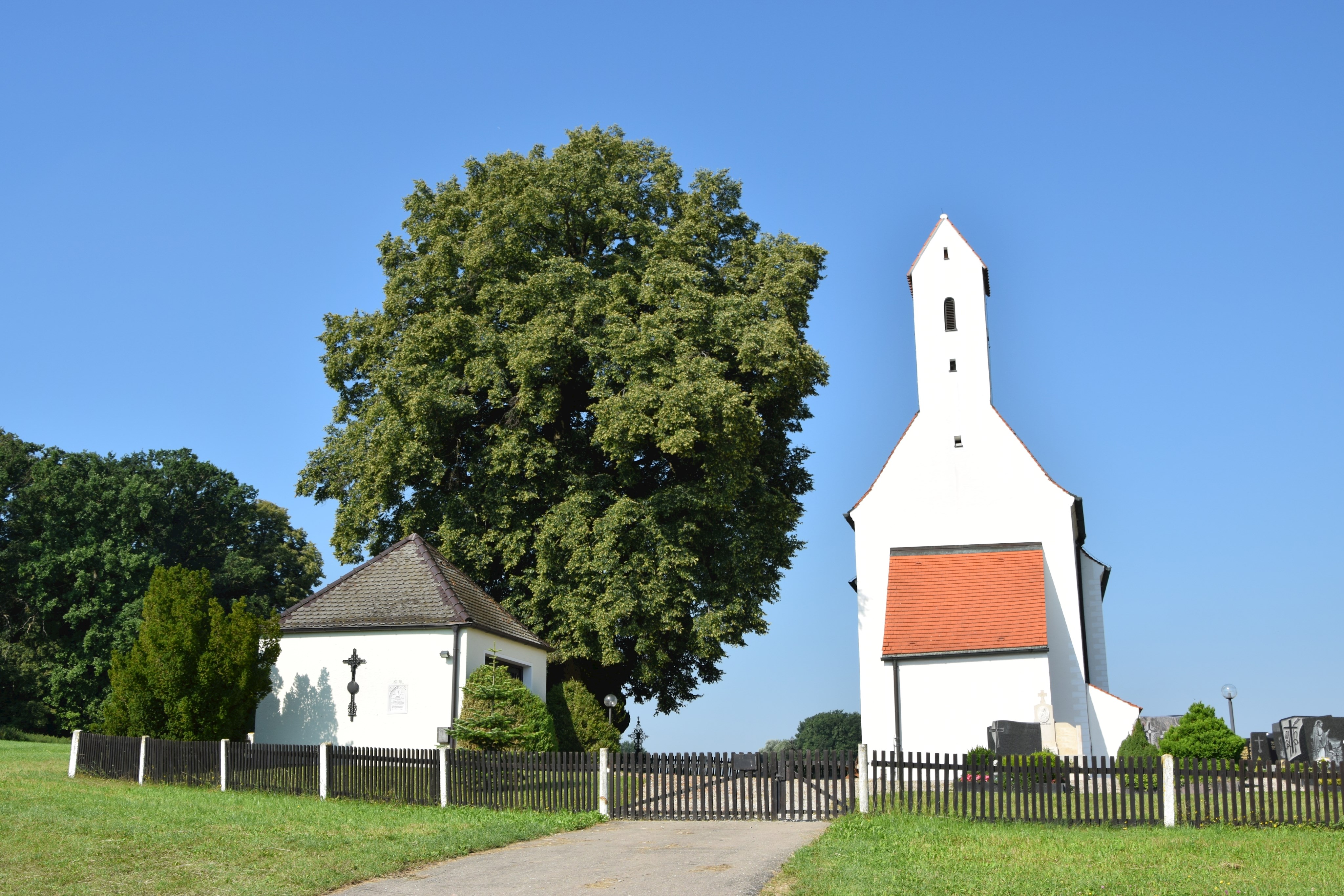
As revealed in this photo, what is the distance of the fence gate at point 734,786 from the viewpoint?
17983 millimetres

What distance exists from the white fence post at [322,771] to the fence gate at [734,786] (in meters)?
5.02

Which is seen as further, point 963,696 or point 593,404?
point 593,404

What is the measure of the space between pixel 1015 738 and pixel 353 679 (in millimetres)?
14250

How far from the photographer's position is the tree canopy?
21.8 metres

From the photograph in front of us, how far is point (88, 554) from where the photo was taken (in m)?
43.9

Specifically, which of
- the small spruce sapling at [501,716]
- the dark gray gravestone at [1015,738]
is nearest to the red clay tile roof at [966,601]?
the dark gray gravestone at [1015,738]

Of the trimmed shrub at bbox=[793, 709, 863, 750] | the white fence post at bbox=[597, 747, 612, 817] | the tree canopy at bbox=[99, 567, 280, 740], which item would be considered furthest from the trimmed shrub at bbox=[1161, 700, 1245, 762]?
the trimmed shrub at bbox=[793, 709, 863, 750]

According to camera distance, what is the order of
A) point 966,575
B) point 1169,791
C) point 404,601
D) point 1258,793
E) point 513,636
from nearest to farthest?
point 1258,793
point 1169,791
point 404,601
point 513,636
point 966,575

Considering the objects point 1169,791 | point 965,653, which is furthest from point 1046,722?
point 1169,791

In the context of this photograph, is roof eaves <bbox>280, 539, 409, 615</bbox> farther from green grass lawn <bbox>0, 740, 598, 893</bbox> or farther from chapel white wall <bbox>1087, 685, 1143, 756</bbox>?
chapel white wall <bbox>1087, 685, 1143, 756</bbox>

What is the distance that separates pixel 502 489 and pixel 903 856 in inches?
723

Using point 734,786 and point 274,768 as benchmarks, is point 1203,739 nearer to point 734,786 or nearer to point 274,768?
point 734,786

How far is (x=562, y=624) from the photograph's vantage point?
28.7 m

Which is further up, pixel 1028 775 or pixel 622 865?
pixel 1028 775
